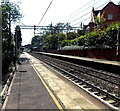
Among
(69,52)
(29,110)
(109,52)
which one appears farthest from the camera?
(69,52)

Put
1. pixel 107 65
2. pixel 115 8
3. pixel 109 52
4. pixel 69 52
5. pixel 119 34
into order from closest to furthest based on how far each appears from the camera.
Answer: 1. pixel 107 65
2. pixel 119 34
3. pixel 109 52
4. pixel 69 52
5. pixel 115 8

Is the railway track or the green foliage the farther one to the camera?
the green foliage

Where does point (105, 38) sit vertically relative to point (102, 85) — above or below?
above

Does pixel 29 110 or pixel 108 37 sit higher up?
pixel 108 37

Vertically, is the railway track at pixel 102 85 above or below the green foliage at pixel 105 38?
below

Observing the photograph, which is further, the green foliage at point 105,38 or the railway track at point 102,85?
the green foliage at point 105,38

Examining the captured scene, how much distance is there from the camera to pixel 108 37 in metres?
24.0

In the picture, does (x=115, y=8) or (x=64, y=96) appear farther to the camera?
(x=115, y=8)

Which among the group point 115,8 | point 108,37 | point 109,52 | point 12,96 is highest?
point 115,8

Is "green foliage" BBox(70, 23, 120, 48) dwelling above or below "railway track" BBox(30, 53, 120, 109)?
above

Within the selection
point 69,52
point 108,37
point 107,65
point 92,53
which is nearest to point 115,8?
point 69,52

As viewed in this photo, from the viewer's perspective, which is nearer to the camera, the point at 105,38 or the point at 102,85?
the point at 102,85

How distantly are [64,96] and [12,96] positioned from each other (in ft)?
8.61

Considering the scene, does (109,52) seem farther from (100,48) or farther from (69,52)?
(69,52)
